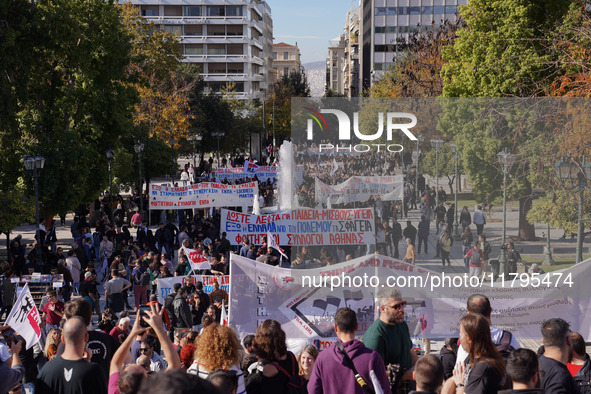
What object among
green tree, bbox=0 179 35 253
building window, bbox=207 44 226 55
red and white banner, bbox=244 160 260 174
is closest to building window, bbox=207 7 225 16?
building window, bbox=207 44 226 55

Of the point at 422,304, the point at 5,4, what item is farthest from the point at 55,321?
the point at 5,4

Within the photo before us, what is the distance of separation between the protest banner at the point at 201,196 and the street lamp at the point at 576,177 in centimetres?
1530

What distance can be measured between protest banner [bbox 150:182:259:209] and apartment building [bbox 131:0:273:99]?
71919mm

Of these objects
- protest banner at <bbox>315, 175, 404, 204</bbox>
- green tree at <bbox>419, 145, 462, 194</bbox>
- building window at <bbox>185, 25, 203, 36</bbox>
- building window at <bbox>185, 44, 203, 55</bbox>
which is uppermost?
building window at <bbox>185, 25, 203, 36</bbox>

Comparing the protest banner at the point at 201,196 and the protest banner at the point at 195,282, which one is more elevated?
the protest banner at the point at 201,196

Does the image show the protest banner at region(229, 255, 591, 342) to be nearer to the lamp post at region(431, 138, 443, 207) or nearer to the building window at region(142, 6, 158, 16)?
the lamp post at region(431, 138, 443, 207)

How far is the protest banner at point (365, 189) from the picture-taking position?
1067 centimetres

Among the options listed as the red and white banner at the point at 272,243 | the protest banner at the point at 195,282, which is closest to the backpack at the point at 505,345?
the protest banner at the point at 195,282

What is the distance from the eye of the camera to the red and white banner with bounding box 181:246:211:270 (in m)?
15.8

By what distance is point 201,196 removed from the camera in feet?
80.2

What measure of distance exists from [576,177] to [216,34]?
92.4m

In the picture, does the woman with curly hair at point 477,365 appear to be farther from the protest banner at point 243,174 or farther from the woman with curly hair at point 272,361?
the protest banner at point 243,174

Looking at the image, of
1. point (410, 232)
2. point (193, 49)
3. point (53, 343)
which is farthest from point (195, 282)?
point (193, 49)

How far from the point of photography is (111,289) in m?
14.1
